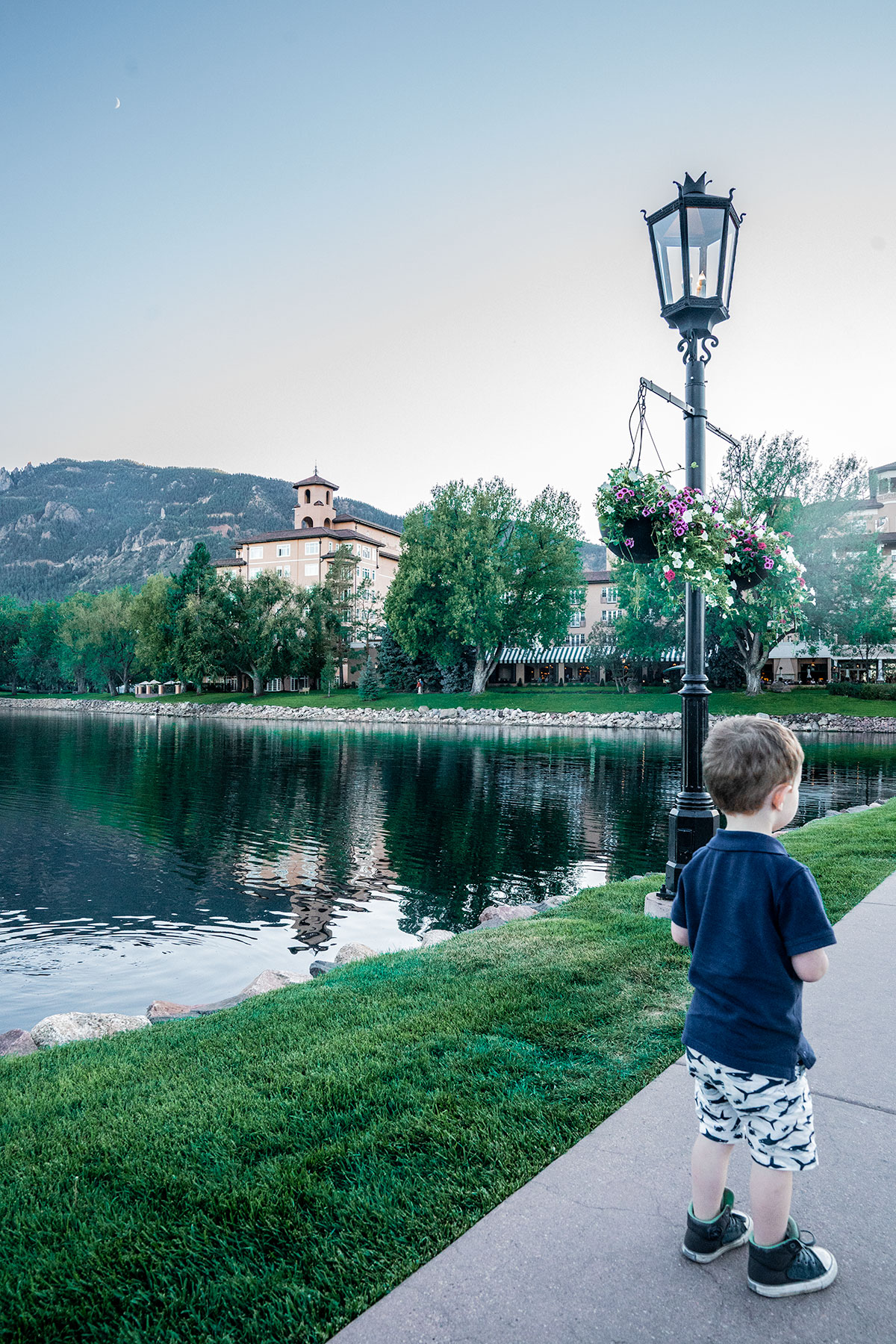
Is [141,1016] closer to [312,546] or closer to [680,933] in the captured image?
[680,933]

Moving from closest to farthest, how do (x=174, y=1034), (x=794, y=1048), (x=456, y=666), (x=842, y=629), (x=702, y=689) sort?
(x=794, y=1048), (x=174, y=1034), (x=702, y=689), (x=842, y=629), (x=456, y=666)

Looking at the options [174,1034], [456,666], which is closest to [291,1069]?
[174,1034]

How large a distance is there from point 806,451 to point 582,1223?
182ft

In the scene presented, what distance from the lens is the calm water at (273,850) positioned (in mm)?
8289

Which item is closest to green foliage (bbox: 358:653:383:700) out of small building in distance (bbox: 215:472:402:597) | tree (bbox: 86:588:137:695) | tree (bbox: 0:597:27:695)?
tree (bbox: 86:588:137:695)

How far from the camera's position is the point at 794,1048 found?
233 centimetres

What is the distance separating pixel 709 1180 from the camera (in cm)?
242

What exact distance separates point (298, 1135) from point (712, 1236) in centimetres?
156

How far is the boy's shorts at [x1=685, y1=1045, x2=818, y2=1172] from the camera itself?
232 centimetres

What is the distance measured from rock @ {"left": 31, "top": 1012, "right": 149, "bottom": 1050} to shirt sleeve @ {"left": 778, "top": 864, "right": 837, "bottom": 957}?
448 centimetres

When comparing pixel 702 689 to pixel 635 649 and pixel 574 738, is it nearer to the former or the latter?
pixel 574 738

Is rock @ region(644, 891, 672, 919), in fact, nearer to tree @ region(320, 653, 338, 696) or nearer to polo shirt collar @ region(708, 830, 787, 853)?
polo shirt collar @ region(708, 830, 787, 853)

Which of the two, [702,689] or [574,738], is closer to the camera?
[702,689]

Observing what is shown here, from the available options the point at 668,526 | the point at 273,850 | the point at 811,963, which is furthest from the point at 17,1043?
the point at 273,850
